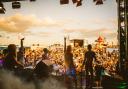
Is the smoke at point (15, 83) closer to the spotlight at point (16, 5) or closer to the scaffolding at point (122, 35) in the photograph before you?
the scaffolding at point (122, 35)

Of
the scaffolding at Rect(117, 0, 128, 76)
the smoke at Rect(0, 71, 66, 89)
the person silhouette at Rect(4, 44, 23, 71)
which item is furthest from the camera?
the scaffolding at Rect(117, 0, 128, 76)

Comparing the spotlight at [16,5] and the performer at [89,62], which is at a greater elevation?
the spotlight at [16,5]

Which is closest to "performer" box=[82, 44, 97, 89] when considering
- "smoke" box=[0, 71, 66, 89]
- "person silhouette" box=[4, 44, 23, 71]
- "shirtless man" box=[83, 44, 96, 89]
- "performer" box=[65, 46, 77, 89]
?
"shirtless man" box=[83, 44, 96, 89]

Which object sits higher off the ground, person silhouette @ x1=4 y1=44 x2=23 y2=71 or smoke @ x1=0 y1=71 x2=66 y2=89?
person silhouette @ x1=4 y1=44 x2=23 y2=71

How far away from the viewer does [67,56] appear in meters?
10.2

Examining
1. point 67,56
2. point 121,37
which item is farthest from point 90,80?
point 121,37

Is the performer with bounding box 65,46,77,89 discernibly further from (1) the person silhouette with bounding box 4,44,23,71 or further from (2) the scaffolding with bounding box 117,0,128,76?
(1) the person silhouette with bounding box 4,44,23,71

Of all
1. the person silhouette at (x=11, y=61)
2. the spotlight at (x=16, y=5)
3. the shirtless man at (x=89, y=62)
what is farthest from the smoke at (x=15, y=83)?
the spotlight at (x=16, y=5)

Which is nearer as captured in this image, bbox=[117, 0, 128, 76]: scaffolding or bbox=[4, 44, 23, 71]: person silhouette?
bbox=[4, 44, 23, 71]: person silhouette

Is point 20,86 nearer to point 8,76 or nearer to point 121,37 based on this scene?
point 8,76

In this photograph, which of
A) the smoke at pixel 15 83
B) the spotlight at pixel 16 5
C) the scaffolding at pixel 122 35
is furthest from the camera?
the spotlight at pixel 16 5

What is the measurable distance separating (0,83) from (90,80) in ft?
13.6

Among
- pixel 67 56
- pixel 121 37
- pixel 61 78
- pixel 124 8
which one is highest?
pixel 124 8

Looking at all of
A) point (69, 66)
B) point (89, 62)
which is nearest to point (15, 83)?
point (69, 66)
